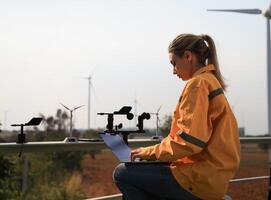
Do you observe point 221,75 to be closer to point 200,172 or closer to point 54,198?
point 200,172

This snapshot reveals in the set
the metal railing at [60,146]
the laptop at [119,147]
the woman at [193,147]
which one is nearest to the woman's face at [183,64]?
the woman at [193,147]

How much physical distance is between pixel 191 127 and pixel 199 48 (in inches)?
21.1

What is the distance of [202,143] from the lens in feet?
9.10

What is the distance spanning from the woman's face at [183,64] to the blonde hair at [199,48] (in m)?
0.02

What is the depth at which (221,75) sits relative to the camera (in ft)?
10.3

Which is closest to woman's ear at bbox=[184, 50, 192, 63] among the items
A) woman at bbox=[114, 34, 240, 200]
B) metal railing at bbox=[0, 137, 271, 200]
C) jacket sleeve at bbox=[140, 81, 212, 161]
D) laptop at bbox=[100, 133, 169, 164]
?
woman at bbox=[114, 34, 240, 200]

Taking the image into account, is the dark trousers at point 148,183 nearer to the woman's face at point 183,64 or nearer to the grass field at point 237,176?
the woman's face at point 183,64

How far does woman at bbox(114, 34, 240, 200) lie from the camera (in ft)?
9.12

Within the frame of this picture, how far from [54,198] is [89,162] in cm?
2274

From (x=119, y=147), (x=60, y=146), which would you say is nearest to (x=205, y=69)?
(x=119, y=147)

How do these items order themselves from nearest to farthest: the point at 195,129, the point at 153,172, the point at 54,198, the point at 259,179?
the point at 195,129, the point at 153,172, the point at 259,179, the point at 54,198

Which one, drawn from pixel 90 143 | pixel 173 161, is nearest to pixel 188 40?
Result: pixel 173 161

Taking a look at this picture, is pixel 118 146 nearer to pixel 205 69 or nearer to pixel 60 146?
pixel 60 146

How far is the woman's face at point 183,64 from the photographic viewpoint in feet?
10.0
